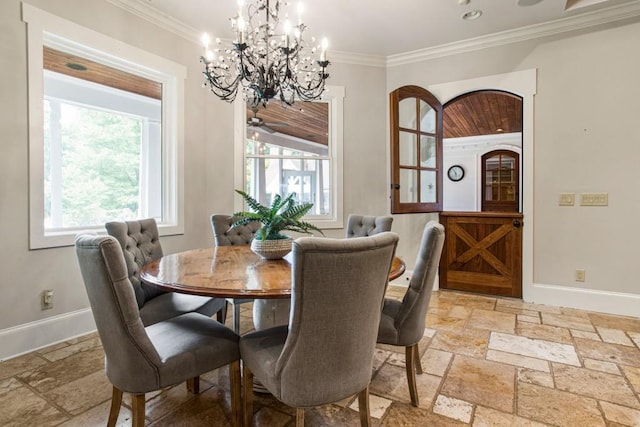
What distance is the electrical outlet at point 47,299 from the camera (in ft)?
8.39

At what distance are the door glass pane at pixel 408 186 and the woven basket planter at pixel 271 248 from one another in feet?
6.67

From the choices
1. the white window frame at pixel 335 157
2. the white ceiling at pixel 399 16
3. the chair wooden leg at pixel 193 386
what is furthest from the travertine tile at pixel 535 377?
the white ceiling at pixel 399 16

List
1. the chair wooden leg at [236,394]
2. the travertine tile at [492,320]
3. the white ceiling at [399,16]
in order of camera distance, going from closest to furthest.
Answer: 1. the chair wooden leg at [236,394]
2. the travertine tile at [492,320]
3. the white ceiling at [399,16]

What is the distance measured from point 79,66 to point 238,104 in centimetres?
150

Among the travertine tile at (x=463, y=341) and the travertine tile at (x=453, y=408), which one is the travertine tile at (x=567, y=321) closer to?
the travertine tile at (x=463, y=341)

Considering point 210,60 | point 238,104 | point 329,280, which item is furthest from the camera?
point 238,104

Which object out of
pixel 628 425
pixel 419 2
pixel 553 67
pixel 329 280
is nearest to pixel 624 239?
pixel 553 67

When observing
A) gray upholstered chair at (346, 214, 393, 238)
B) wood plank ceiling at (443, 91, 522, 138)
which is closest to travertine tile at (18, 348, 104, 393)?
gray upholstered chair at (346, 214, 393, 238)

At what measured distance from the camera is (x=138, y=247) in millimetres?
2266

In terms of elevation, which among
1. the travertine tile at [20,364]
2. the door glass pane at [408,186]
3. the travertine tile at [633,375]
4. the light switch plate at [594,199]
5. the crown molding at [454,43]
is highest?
the crown molding at [454,43]

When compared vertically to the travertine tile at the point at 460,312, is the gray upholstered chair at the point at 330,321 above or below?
above

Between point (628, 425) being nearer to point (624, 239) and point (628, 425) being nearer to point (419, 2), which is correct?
point (624, 239)

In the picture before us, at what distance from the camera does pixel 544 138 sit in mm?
3551

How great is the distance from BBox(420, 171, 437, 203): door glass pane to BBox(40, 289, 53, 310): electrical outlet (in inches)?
142
